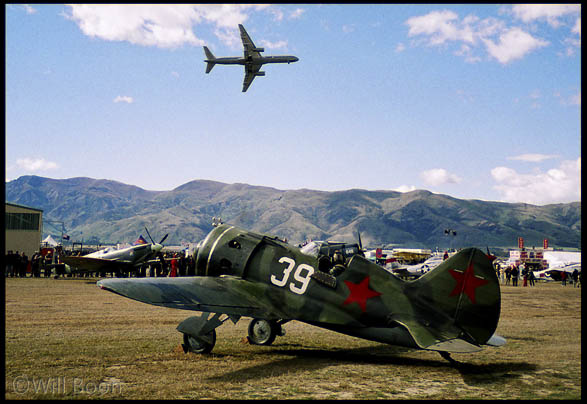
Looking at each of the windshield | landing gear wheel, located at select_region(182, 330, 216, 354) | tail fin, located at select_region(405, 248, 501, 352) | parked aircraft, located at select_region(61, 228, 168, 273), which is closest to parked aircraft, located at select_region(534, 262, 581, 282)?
→ the windshield

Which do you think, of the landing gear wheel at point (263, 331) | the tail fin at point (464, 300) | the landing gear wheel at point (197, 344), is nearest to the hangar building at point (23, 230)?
the landing gear wheel at point (263, 331)

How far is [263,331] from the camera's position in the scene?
11258 mm

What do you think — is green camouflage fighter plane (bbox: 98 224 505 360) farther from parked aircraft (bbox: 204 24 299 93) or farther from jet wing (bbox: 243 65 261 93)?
jet wing (bbox: 243 65 261 93)

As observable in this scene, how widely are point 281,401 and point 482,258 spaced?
428 centimetres

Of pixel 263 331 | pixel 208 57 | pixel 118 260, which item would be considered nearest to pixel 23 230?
pixel 208 57

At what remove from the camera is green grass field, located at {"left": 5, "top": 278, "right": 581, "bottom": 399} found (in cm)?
727

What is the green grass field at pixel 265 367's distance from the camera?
7.27m

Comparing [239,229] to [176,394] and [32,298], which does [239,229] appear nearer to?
[176,394]

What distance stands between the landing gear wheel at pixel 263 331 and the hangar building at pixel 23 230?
61.9 metres

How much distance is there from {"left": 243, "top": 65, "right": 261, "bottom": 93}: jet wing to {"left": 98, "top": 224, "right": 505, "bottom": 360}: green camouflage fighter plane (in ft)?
130

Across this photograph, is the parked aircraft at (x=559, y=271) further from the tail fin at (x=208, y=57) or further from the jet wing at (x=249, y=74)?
the tail fin at (x=208, y=57)

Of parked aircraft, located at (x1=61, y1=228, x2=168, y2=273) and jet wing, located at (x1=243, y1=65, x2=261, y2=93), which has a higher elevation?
jet wing, located at (x1=243, y1=65, x2=261, y2=93)

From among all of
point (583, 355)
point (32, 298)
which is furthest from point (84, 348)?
point (32, 298)

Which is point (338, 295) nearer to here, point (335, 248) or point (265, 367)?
point (265, 367)
